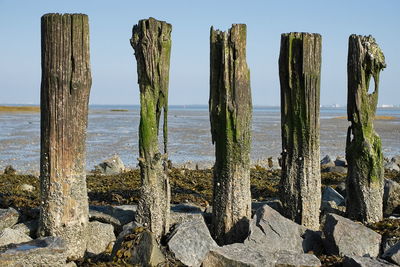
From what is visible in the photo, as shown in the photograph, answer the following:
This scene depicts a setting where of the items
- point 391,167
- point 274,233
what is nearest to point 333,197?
point 274,233

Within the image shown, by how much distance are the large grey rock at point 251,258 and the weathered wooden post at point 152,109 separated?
1245mm

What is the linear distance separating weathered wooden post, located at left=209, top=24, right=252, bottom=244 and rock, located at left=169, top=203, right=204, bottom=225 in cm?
44

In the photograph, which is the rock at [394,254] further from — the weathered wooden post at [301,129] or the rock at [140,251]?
the rock at [140,251]

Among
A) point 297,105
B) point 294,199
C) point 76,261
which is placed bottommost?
point 76,261

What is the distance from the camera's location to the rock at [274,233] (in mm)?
8234

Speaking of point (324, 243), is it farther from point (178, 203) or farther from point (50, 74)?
point (50, 74)

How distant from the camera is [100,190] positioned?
40.1 feet

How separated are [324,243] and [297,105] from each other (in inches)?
79.9

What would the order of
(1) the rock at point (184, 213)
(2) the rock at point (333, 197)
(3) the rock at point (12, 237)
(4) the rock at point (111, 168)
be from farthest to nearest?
(4) the rock at point (111, 168), (2) the rock at point (333, 197), (1) the rock at point (184, 213), (3) the rock at point (12, 237)

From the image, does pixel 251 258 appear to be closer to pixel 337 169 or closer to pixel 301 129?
pixel 301 129

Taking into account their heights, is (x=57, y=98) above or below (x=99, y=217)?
above

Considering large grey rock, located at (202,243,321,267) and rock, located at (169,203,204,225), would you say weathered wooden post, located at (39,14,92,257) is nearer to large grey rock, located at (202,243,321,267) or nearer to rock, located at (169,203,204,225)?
rock, located at (169,203,204,225)

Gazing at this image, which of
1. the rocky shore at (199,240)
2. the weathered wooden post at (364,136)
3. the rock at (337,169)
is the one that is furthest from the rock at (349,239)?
the rock at (337,169)

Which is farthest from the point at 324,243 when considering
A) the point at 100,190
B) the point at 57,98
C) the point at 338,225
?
the point at 100,190
